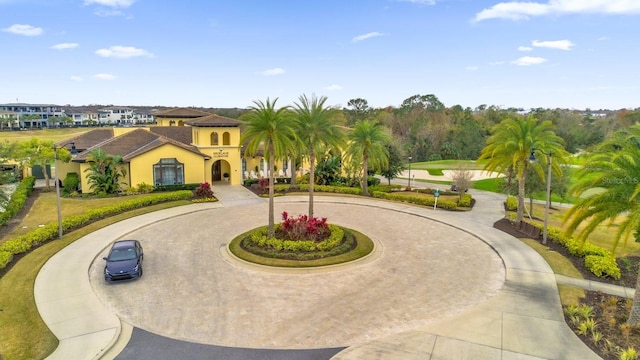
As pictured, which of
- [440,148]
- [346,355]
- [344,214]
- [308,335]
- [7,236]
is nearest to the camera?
[346,355]

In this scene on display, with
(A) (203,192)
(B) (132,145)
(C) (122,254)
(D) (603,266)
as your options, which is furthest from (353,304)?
(B) (132,145)

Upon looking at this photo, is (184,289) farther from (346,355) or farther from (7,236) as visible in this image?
(7,236)

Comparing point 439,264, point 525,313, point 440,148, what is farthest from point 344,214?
point 440,148

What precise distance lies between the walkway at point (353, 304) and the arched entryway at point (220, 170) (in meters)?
19.7

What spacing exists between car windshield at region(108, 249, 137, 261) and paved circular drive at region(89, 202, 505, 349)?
1.10 meters

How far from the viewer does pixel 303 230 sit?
22688 millimetres

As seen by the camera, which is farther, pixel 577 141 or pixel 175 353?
pixel 577 141

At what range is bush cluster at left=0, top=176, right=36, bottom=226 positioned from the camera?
26547 millimetres

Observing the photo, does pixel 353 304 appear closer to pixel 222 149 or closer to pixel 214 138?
pixel 222 149

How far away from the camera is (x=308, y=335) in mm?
13406

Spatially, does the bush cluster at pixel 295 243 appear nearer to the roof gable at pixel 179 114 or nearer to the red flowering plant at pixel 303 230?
the red flowering plant at pixel 303 230

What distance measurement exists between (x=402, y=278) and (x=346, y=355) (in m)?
6.77

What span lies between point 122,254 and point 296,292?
851 cm

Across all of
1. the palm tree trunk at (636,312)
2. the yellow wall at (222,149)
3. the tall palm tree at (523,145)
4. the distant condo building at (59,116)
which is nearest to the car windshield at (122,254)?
the palm tree trunk at (636,312)
